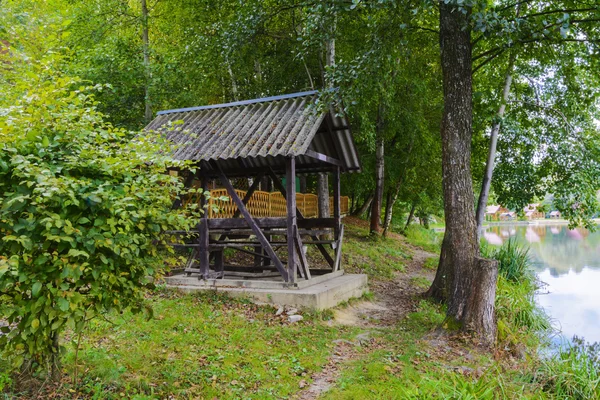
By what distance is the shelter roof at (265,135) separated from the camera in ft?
26.2

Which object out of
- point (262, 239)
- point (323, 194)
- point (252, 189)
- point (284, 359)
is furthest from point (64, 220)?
point (323, 194)

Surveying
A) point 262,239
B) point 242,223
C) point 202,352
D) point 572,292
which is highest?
point 242,223

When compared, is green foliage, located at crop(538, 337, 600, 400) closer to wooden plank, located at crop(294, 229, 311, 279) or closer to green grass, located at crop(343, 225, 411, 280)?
wooden plank, located at crop(294, 229, 311, 279)

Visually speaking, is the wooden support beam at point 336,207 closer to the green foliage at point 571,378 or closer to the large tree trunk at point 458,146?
the large tree trunk at point 458,146

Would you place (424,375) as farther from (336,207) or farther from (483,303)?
(336,207)

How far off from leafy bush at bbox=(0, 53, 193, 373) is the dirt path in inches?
96.5

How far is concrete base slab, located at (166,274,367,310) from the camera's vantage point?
766cm

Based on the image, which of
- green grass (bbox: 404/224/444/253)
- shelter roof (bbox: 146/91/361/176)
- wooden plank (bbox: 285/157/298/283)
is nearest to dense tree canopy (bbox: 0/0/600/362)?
shelter roof (bbox: 146/91/361/176)

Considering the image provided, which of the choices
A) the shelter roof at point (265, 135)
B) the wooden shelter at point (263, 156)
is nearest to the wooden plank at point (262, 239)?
the wooden shelter at point (263, 156)

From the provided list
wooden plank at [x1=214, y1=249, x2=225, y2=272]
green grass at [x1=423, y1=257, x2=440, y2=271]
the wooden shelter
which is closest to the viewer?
the wooden shelter

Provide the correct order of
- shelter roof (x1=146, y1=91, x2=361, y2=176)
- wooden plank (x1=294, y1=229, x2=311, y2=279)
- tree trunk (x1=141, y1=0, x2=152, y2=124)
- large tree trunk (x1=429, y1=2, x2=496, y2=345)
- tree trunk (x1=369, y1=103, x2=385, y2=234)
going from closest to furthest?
large tree trunk (x1=429, y1=2, x2=496, y2=345), shelter roof (x1=146, y1=91, x2=361, y2=176), wooden plank (x1=294, y1=229, x2=311, y2=279), tree trunk (x1=141, y1=0, x2=152, y2=124), tree trunk (x1=369, y1=103, x2=385, y2=234)

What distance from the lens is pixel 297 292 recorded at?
25.4ft

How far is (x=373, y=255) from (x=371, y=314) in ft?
22.5

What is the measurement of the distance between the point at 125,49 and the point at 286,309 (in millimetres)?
10536
